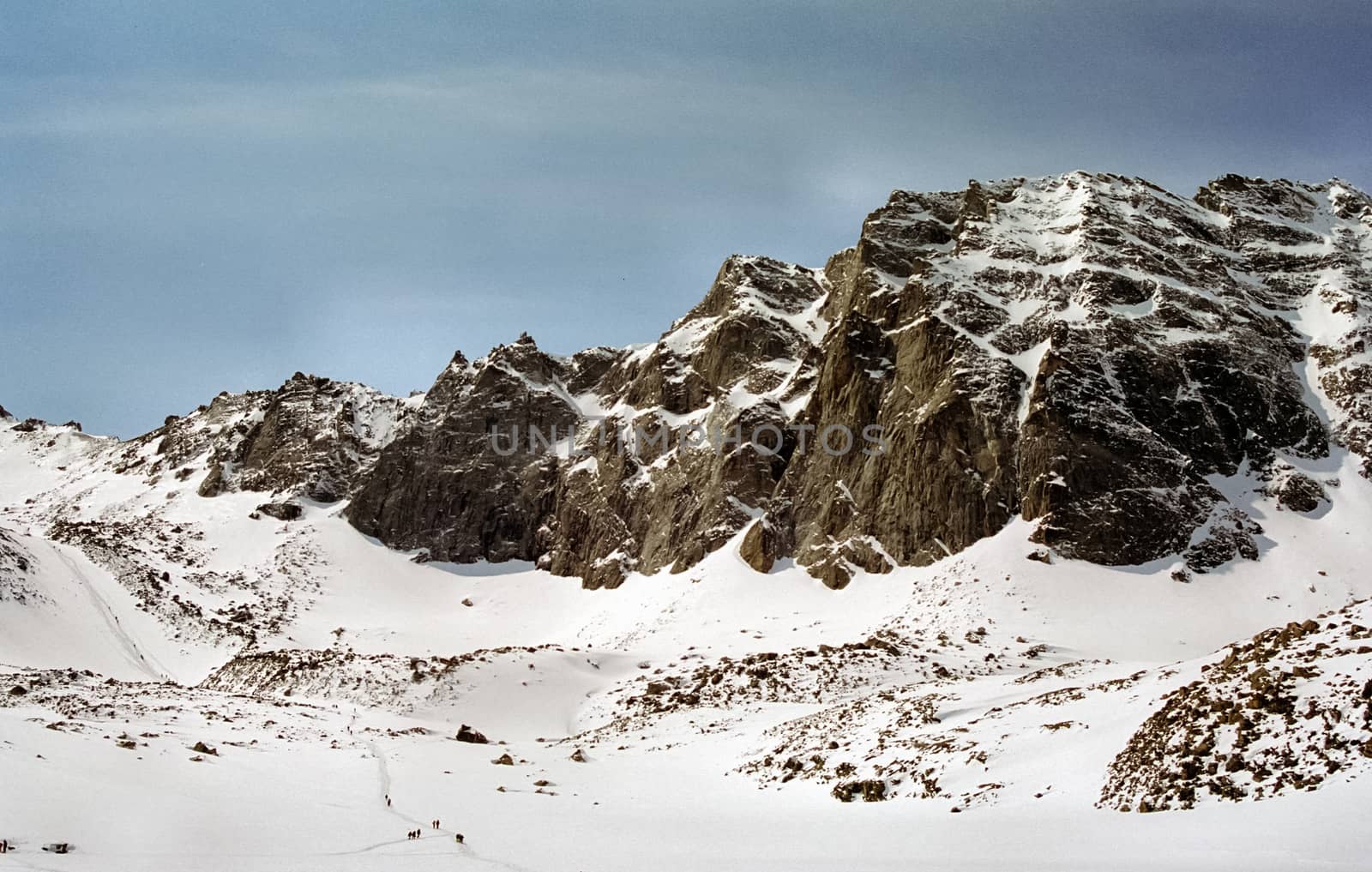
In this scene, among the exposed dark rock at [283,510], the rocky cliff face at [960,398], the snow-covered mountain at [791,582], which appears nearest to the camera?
the snow-covered mountain at [791,582]

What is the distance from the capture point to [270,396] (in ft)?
441

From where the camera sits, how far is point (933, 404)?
76.4 m

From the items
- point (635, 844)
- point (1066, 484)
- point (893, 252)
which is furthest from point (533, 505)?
point (635, 844)

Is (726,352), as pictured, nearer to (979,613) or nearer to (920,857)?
(979,613)

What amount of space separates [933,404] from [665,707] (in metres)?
41.0

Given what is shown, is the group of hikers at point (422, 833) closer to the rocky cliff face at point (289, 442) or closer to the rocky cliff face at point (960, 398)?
the rocky cliff face at point (960, 398)

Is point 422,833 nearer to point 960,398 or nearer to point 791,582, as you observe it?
point 791,582

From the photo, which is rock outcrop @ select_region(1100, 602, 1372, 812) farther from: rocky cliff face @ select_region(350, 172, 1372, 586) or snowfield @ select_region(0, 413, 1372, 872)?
rocky cliff face @ select_region(350, 172, 1372, 586)

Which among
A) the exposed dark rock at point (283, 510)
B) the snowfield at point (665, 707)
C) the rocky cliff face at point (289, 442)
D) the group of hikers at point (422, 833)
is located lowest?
the group of hikers at point (422, 833)

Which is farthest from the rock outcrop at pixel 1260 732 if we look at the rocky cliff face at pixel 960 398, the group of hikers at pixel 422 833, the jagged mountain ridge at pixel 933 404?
the rocky cliff face at pixel 960 398

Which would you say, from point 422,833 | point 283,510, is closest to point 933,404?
point 422,833

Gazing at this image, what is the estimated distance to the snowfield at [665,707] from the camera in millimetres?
14156

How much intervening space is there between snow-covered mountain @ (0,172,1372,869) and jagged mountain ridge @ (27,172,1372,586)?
411mm

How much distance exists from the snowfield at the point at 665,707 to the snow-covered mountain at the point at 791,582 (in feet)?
0.64
